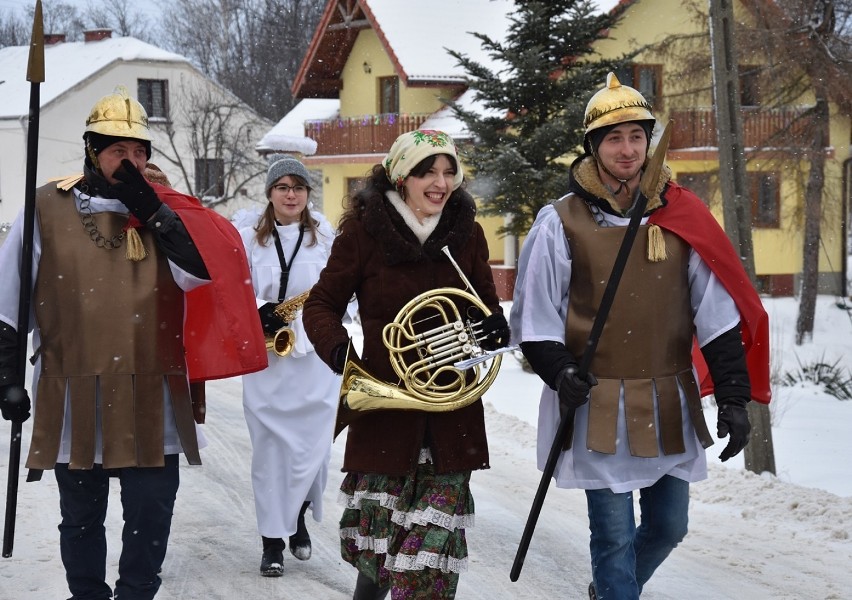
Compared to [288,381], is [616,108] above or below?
above

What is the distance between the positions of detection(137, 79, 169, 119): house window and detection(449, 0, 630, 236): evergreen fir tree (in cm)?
2911

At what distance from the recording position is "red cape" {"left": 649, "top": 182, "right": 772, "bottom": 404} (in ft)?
14.6

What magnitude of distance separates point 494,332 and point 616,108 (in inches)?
37.4

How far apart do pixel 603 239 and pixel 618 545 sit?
3.72ft

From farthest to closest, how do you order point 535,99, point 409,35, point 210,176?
1. point 210,176
2. point 409,35
3. point 535,99

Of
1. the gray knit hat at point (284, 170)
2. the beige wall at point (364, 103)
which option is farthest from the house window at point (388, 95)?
the gray knit hat at point (284, 170)

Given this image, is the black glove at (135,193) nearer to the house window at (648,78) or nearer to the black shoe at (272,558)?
the black shoe at (272,558)

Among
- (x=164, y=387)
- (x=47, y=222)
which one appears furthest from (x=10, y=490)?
(x=47, y=222)

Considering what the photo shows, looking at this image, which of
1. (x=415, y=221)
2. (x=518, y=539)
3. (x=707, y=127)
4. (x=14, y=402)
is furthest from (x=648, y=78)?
(x=14, y=402)

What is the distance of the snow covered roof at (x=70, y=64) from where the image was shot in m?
42.5

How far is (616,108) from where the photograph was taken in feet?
14.5

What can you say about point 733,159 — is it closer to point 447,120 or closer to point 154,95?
point 447,120

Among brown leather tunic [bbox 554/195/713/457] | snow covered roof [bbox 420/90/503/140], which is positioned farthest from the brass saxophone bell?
snow covered roof [bbox 420/90/503/140]

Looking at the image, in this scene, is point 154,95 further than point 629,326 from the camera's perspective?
Yes
